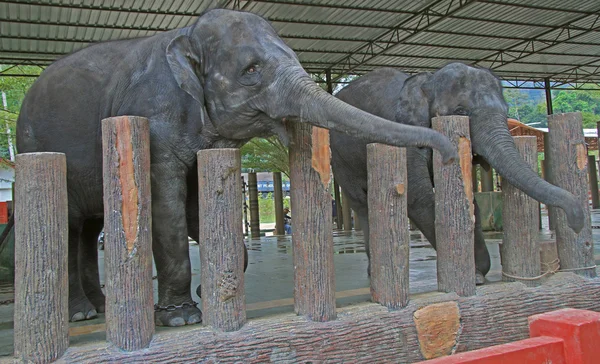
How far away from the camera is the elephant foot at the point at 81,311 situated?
11.0ft

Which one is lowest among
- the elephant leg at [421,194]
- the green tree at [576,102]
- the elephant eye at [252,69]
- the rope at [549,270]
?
the rope at [549,270]

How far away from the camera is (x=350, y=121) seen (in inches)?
96.2

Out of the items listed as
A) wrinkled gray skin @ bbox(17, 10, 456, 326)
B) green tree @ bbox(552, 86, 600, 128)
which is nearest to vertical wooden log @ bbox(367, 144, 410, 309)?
wrinkled gray skin @ bbox(17, 10, 456, 326)

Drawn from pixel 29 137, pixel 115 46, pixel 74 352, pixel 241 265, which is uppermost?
pixel 115 46

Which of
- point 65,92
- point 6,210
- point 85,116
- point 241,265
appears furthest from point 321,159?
point 6,210

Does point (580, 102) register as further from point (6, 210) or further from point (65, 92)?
point (65, 92)

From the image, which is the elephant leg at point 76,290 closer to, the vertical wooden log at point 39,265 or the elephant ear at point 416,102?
the vertical wooden log at point 39,265

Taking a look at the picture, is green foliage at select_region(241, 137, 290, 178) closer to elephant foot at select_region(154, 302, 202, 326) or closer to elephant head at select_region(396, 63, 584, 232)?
elephant head at select_region(396, 63, 584, 232)

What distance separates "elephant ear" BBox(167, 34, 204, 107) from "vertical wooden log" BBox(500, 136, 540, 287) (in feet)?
5.90

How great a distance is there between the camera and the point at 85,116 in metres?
3.52

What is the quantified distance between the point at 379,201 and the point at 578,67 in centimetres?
1745

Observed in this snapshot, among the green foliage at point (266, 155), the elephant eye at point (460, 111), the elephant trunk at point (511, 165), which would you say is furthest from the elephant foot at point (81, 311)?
the green foliage at point (266, 155)

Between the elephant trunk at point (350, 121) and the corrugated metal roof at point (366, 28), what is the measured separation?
6.57 m

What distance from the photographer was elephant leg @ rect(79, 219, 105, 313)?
3852mm
